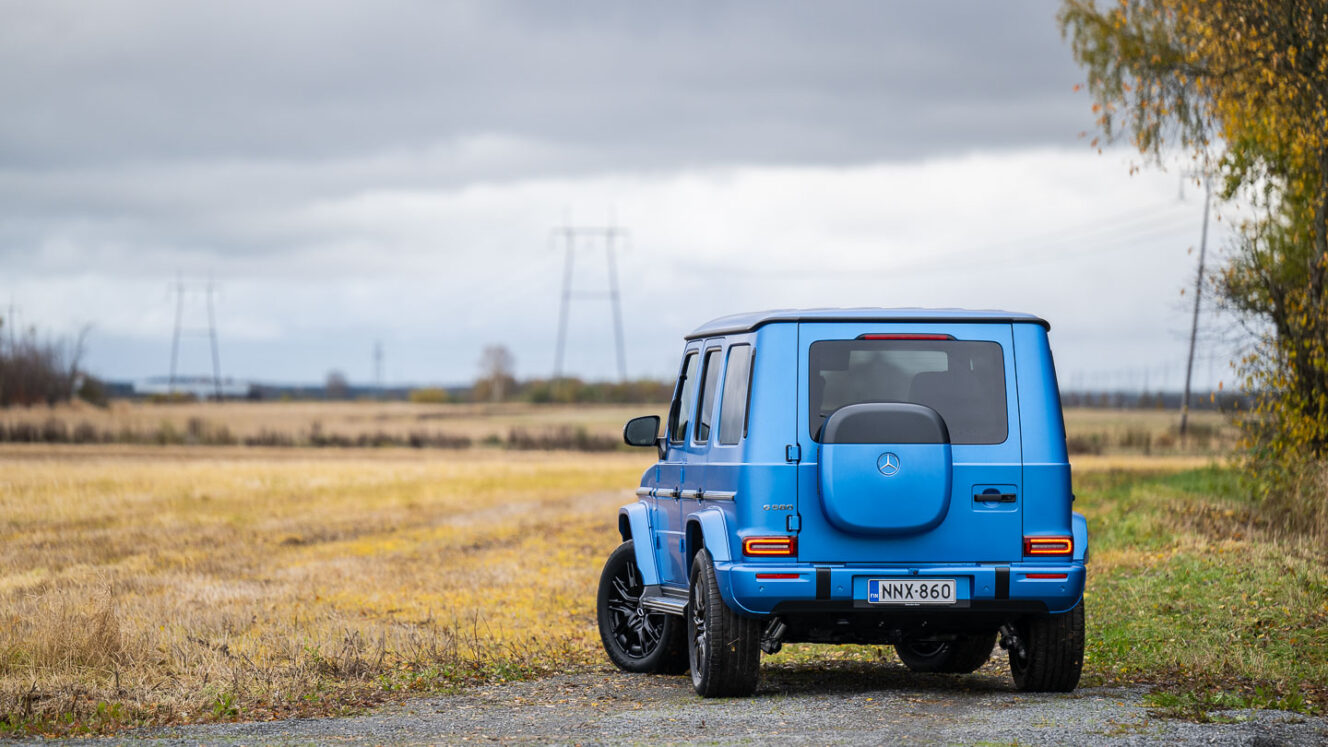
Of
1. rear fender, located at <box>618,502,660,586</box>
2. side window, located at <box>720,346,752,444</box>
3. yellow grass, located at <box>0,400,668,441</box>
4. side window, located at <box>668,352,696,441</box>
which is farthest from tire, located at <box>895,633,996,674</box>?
yellow grass, located at <box>0,400,668,441</box>

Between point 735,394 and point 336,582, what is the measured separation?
1060 cm

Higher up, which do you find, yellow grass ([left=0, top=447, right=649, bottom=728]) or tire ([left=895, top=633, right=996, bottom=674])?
tire ([left=895, top=633, right=996, bottom=674])

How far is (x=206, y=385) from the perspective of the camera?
6225 inches

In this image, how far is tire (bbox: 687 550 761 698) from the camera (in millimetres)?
8914

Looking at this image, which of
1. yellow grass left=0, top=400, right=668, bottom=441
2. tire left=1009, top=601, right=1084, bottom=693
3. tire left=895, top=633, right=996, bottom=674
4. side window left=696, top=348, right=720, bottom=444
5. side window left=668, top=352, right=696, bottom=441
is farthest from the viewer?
yellow grass left=0, top=400, right=668, bottom=441

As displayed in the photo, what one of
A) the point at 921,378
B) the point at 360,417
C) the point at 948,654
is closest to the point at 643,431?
the point at 921,378

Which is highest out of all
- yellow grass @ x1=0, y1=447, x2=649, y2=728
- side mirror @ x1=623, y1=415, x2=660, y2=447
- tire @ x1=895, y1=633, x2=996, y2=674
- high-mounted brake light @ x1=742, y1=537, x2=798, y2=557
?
side mirror @ x1=623, y1=415, x2=660, y2=447

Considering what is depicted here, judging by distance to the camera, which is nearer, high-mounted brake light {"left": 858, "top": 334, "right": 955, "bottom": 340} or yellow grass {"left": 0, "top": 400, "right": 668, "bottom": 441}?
high-mounted brake light {"left": 858, "top": 334, "right": 955, "bottom": 340}

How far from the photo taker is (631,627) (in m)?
11.2

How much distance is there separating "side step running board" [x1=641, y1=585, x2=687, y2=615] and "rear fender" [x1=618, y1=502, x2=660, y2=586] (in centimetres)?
8

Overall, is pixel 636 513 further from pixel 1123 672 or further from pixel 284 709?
pixel 1123 672

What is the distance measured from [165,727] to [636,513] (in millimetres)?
3691

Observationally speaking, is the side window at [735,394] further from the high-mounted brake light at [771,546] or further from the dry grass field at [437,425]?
the dry grass field at [437,425]

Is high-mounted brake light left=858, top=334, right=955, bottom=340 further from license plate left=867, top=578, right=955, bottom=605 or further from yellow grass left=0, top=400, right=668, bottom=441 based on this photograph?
yellow grass left=0, top=400, right=668, bottom=441
